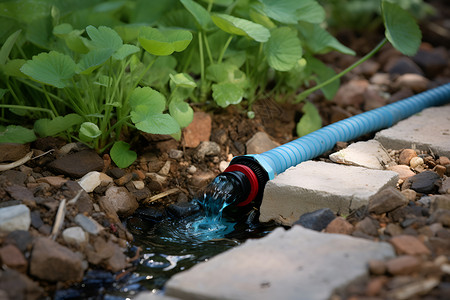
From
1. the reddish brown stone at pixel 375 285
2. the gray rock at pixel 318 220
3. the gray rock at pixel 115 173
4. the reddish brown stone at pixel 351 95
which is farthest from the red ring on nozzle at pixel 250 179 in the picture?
→ the reddish brown stone at pixel 351 95

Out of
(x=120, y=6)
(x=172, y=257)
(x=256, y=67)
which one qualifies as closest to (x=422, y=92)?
(x=256, y=67)

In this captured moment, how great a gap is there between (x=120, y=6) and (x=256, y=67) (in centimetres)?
90

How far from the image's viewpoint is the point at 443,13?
17.5 feet

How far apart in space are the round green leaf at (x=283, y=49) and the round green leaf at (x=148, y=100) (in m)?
0.62

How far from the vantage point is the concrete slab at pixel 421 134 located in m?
2.42

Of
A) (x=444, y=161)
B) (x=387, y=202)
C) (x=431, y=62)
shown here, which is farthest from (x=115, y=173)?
(x=431, y=62)

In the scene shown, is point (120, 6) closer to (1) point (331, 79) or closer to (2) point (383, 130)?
(1) point (331, 79)

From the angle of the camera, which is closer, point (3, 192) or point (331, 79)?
point (3, 192)

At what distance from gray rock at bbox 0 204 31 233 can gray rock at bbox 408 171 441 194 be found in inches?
55.3

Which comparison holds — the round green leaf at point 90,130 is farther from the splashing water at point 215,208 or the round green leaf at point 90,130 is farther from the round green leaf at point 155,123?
the splashing water at point 215,208

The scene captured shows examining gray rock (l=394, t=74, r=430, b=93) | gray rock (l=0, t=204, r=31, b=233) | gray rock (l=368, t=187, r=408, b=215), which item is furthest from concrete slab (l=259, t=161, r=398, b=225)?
gray rock (l=394, t=74, r=430, b=93)

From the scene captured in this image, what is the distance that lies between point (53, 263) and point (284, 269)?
69 centimetres

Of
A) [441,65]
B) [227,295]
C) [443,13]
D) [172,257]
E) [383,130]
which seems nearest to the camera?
[227,295]

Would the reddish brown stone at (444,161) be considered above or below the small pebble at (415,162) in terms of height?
above
